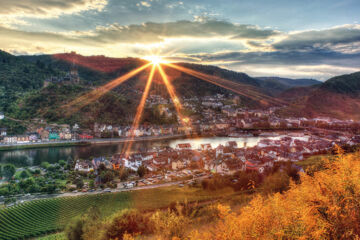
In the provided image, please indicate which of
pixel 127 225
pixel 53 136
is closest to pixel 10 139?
pixel 53 136

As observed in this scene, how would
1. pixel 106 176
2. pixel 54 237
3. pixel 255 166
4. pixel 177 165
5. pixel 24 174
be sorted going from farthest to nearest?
pixel 177 165, pixel 24 174, pixel 106 176, pixel 255 166, pixel 54 237

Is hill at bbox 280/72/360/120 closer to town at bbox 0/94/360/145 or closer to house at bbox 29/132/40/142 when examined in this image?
town at bbox 0/94/360/145

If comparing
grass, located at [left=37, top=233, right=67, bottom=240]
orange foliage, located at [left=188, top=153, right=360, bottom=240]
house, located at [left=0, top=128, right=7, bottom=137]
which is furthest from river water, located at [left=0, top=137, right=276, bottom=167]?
orange foliage, located at [left=188, top=153, right=360, bottom=240]

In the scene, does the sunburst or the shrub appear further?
the sunburst

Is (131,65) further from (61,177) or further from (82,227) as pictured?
(82,227)

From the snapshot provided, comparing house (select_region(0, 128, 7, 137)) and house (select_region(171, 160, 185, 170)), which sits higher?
house (select_region(171, 160, 185, 170))

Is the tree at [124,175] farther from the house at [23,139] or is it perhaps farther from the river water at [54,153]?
the house at [23,139]

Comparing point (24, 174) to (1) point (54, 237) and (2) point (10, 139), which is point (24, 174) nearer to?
(1) point (54, 237)
